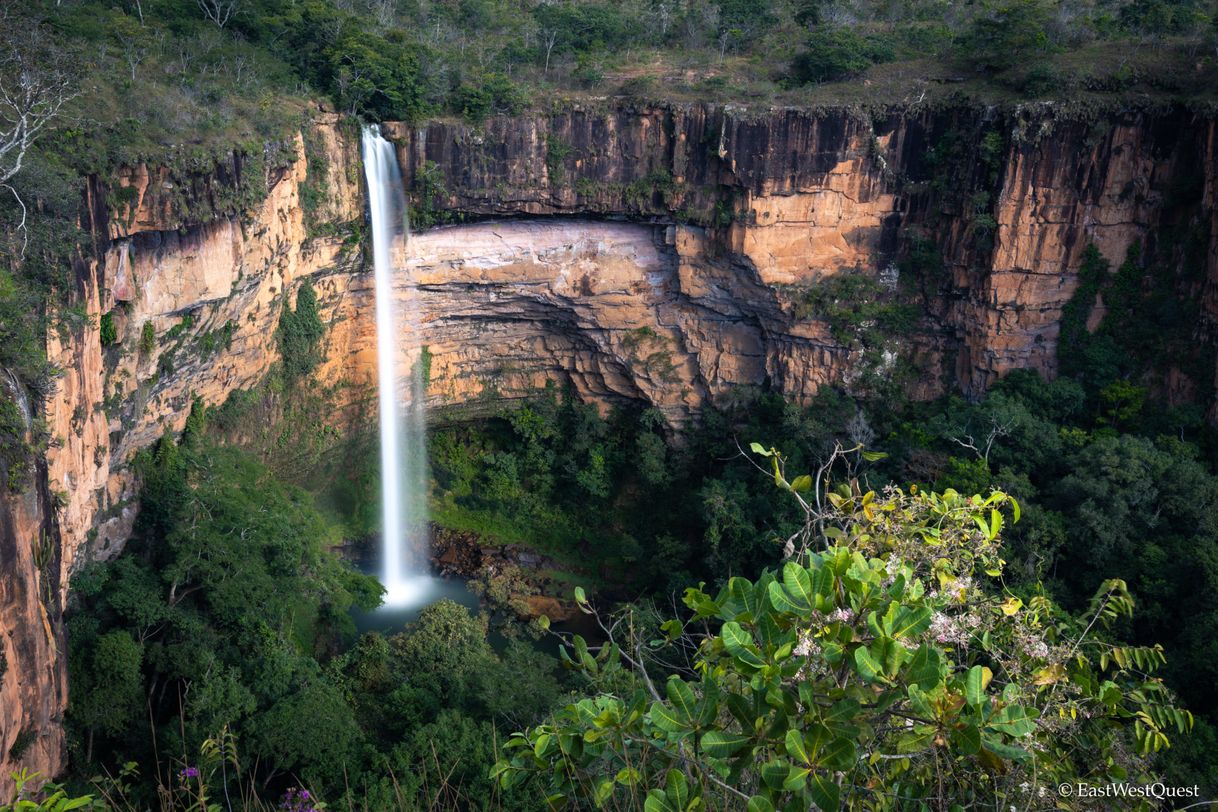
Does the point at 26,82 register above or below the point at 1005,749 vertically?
above

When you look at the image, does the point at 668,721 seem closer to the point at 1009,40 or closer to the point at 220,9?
the point at 1009,40

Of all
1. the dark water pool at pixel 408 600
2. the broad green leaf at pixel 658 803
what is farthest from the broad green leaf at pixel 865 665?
the dark water pool at pixel 408 600

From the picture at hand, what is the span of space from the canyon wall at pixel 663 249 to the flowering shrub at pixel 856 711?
1198cm

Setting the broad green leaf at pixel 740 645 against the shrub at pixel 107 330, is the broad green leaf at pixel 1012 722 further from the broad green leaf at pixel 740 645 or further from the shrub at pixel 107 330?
the shrub at pixel 107 330

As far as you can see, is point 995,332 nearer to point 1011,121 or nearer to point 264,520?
point 1011,121

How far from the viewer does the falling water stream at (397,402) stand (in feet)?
60.6

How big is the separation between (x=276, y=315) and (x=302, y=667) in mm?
7520

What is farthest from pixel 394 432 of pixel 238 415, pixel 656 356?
pixel 656 356

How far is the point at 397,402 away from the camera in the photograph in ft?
69.4

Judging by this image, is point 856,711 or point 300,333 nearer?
point 856,711

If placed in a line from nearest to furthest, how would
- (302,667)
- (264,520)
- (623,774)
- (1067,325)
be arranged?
(623,774), (302,667), (264,520), (1067,325)

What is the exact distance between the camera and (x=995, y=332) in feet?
60.4

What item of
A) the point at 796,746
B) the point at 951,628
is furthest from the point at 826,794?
the point at 951,628

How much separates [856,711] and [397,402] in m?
19.1
